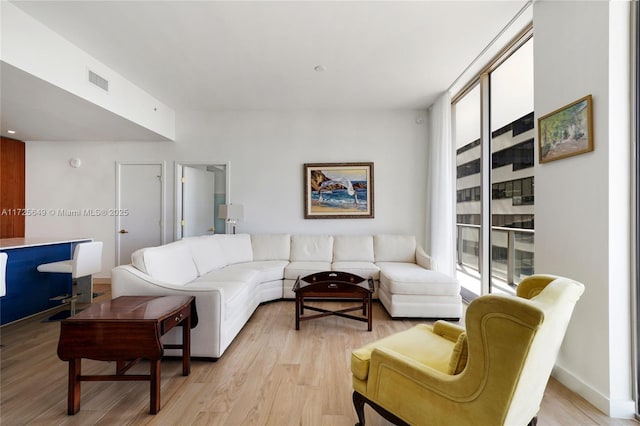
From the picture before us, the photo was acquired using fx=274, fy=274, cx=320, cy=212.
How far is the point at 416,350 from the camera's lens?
1.58 metres

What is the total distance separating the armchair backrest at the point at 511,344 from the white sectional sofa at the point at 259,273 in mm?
1889

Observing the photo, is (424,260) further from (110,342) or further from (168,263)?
(110,342)

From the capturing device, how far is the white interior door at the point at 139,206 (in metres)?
4.76

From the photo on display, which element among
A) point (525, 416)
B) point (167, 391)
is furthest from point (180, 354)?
point (525, 416)

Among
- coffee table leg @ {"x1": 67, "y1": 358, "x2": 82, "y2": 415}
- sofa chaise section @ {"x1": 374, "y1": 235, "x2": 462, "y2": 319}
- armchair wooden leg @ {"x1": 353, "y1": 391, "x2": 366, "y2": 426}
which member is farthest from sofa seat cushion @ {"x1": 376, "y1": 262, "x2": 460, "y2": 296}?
coffee table leg @ {"x1": 67, "y1": 358, "x2": 82, "y2": 415}

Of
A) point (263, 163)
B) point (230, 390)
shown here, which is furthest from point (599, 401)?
point (263, 163)

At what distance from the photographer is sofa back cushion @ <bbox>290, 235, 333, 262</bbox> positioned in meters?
4.40

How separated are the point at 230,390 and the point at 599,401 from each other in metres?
2.37

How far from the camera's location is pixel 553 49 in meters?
2.06

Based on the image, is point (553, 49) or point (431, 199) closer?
point (553, 49)

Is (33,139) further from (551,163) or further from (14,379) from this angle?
(551,163)

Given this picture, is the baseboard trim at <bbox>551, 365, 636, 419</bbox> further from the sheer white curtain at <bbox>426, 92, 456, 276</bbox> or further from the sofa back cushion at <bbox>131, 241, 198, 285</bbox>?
the sofa back cushion at <bbox>131, 241, 198, 285</bbox>

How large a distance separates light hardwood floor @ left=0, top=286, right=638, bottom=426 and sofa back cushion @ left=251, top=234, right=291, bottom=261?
1.75 metres

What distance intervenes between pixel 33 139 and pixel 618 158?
289 inches
